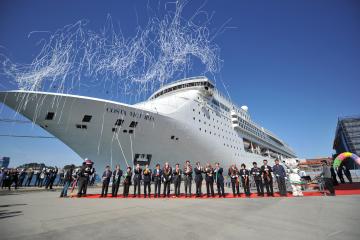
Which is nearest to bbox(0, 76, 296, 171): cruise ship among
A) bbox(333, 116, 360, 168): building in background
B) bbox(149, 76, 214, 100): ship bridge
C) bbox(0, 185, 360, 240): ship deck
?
bbox(149, 76, 214, 100): ship bridge

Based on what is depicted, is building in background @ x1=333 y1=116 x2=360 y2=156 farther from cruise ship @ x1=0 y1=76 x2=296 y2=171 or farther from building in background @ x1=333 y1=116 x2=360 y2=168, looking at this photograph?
cruise ship @ x1=0 y1=76 x2=296 y2=171

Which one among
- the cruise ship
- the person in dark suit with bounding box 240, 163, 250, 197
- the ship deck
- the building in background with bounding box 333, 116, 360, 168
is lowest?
the ship deck

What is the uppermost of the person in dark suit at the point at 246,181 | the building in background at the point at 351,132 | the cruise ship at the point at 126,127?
the building in background at the point at 351,132

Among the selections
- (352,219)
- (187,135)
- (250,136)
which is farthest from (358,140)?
(352,219)

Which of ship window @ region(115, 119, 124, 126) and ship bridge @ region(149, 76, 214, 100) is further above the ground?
ship bridge @ region(149, 76, 214, 100)

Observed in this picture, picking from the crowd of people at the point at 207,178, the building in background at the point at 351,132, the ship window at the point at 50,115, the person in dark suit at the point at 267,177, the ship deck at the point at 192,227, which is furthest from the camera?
the building in background at the point at 351,132

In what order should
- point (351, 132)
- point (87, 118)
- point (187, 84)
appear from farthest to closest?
point (351, 132) < point (187, 84) < point (87, 118)

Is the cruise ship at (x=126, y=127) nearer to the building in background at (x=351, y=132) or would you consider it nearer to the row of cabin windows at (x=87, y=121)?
the row of cabin windows at (x=87, y=121)

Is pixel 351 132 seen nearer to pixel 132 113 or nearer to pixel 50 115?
pixel 132 113

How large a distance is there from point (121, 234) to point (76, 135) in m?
13.6

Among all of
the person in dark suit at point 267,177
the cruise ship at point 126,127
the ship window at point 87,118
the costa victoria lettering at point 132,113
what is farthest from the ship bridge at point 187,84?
the person in dark suit at point 267,177

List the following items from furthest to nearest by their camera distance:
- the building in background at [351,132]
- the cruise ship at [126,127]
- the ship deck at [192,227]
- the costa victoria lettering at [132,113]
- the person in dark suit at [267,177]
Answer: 1. the building in background at [351,132]
2. the costa victoria lettering at [132,113]
3. the cruise ship at [126,127]
4. the person in dark suit at [267,177]
5. the ship deck at [192,227]

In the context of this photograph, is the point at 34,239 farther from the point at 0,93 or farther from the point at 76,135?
the point at 0,93

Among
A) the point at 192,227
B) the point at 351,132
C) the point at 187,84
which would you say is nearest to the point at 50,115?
the point at 192,227
